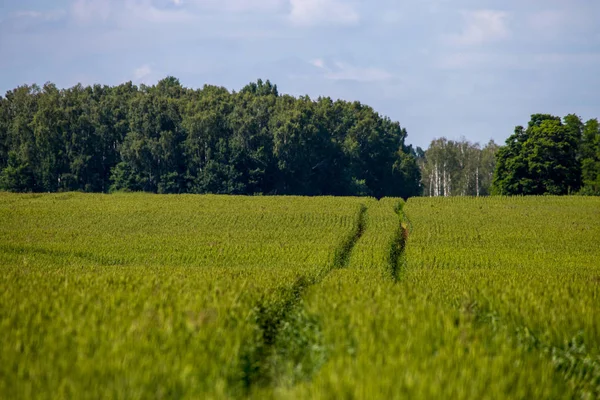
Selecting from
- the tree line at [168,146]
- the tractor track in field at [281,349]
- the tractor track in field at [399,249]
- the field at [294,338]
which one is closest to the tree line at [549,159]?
the tree line at [168,146]

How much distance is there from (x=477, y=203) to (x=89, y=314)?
56.2 metres

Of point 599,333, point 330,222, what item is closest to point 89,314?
point 599,333

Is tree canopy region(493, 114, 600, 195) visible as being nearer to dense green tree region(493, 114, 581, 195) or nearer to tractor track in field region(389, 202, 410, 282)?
dense green tree region(493, 114, 581, 195)

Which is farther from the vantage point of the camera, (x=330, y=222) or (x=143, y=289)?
(x=330, y=222)

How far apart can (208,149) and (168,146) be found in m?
5.69

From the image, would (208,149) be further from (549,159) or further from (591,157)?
(591,157)

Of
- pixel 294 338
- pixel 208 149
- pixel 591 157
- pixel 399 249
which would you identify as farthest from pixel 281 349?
pixel 591 157

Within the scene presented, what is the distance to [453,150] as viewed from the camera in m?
157

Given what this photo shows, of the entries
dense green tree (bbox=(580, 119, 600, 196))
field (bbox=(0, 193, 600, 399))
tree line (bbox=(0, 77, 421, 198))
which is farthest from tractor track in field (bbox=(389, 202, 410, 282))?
dense green tree (bbox=(580, 119, 600, 196))

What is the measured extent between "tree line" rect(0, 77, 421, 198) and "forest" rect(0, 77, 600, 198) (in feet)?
0.54

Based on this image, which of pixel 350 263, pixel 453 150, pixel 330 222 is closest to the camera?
pixel 350 263

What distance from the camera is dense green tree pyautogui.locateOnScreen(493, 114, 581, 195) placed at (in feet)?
300

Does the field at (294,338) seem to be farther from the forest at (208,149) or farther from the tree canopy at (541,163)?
the forest at (208,149)

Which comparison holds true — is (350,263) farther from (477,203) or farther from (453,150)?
(453,150)
